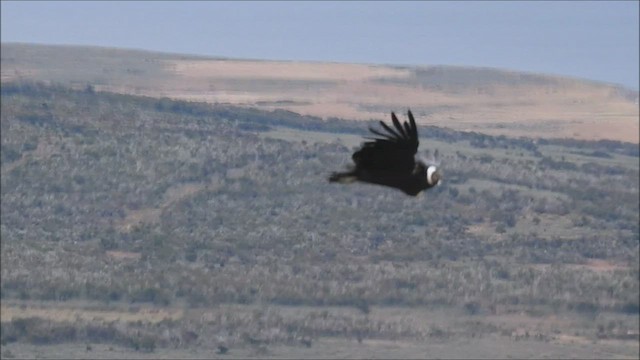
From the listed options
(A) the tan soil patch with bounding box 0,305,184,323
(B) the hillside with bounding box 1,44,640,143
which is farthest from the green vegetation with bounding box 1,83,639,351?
(B) the hillside with bounding box 1,44,640,143

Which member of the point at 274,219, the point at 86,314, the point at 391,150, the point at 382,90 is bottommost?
the point at 86,314

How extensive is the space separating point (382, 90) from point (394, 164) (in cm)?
7712

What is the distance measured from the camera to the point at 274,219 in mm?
110062

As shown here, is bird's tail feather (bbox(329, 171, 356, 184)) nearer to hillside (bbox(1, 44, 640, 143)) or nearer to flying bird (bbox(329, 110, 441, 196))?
flying bird (bbox(329, 110, 441, 196))

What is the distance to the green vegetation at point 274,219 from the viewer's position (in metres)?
91.4

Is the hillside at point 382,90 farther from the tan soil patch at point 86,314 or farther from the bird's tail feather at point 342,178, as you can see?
the bird's tail feather at point 342,178

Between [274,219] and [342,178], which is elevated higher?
[342,178]

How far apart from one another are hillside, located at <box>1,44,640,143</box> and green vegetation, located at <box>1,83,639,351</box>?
4.88ft

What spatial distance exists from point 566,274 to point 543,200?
5.70 meters

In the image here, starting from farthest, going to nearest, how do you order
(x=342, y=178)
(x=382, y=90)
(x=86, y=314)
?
(x=86, y=314), (x=382, y=90), (x=342, y=178)

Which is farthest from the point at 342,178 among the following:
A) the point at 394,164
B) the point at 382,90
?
the point at 382,90

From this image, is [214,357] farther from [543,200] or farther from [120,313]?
[543,200]

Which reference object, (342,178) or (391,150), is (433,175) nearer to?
(391,150)

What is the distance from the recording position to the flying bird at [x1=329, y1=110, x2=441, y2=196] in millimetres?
7031
